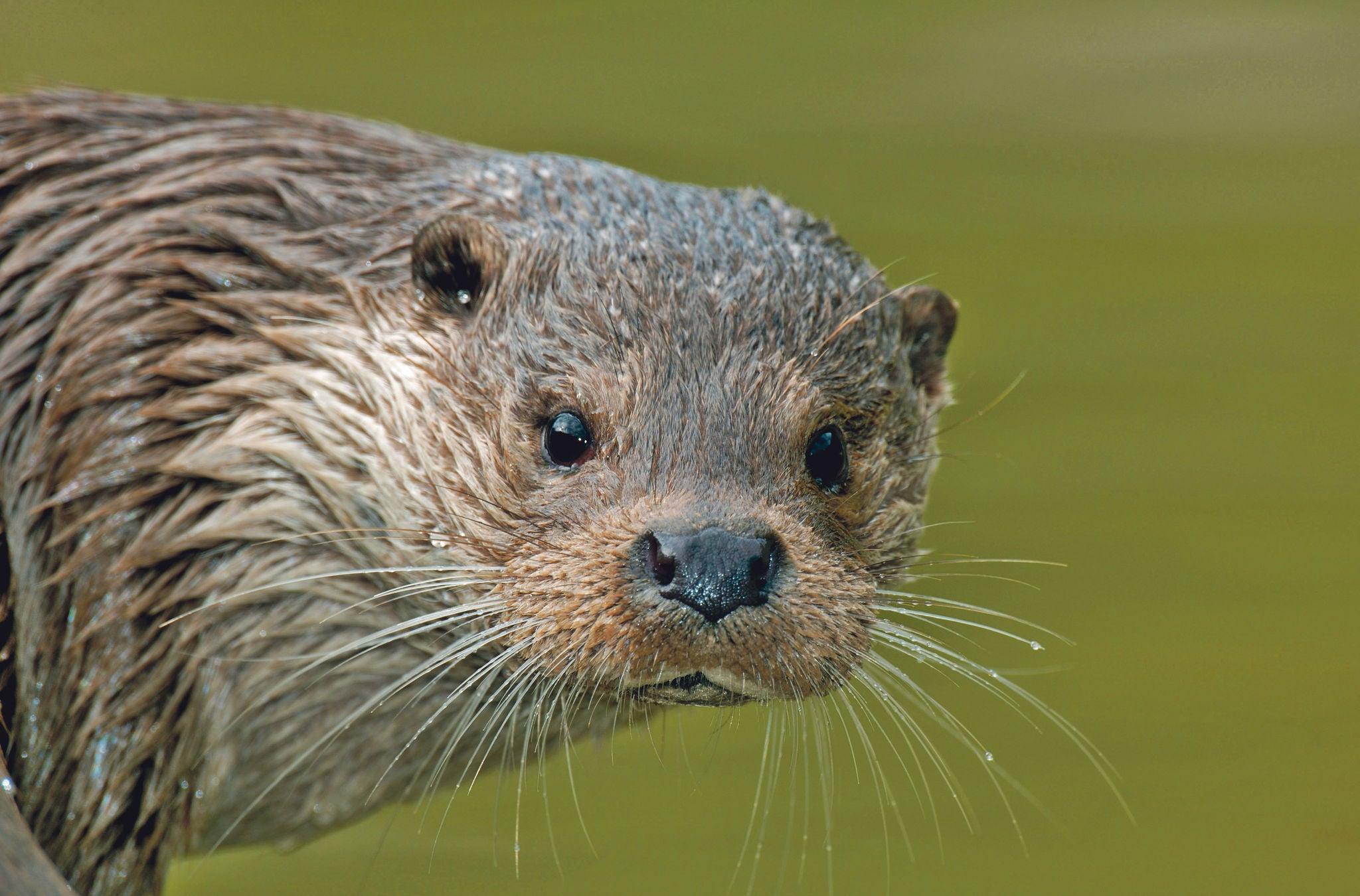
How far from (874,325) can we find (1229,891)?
1877mm

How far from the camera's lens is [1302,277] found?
6.20 meters

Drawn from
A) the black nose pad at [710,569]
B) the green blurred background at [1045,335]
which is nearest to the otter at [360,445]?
the black nose pad at [710,569]

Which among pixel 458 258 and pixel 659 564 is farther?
pixel 458 258

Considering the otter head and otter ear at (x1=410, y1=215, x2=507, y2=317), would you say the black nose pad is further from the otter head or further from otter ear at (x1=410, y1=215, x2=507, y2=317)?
otter ear at (x1=410, y1=215, x2=507, y2=317)

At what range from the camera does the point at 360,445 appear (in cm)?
317

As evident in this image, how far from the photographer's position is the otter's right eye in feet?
9.89

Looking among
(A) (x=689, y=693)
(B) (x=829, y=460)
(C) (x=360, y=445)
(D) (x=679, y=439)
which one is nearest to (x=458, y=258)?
(C) (x=360, y=445)

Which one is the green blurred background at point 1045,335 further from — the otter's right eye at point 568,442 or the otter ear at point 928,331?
the otter's right eye at point 568,442

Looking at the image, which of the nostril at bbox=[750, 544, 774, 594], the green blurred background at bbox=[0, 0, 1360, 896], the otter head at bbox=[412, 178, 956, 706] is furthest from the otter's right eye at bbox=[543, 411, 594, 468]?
the green blurred background at bbox=[0, 0, 1360, 896]

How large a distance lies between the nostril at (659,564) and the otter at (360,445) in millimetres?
97

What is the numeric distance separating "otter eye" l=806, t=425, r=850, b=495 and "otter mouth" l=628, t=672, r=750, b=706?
0.44 metres

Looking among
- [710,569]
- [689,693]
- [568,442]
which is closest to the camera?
[710,569]

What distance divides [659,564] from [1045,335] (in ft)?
11.3

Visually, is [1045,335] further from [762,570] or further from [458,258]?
[762,570]
